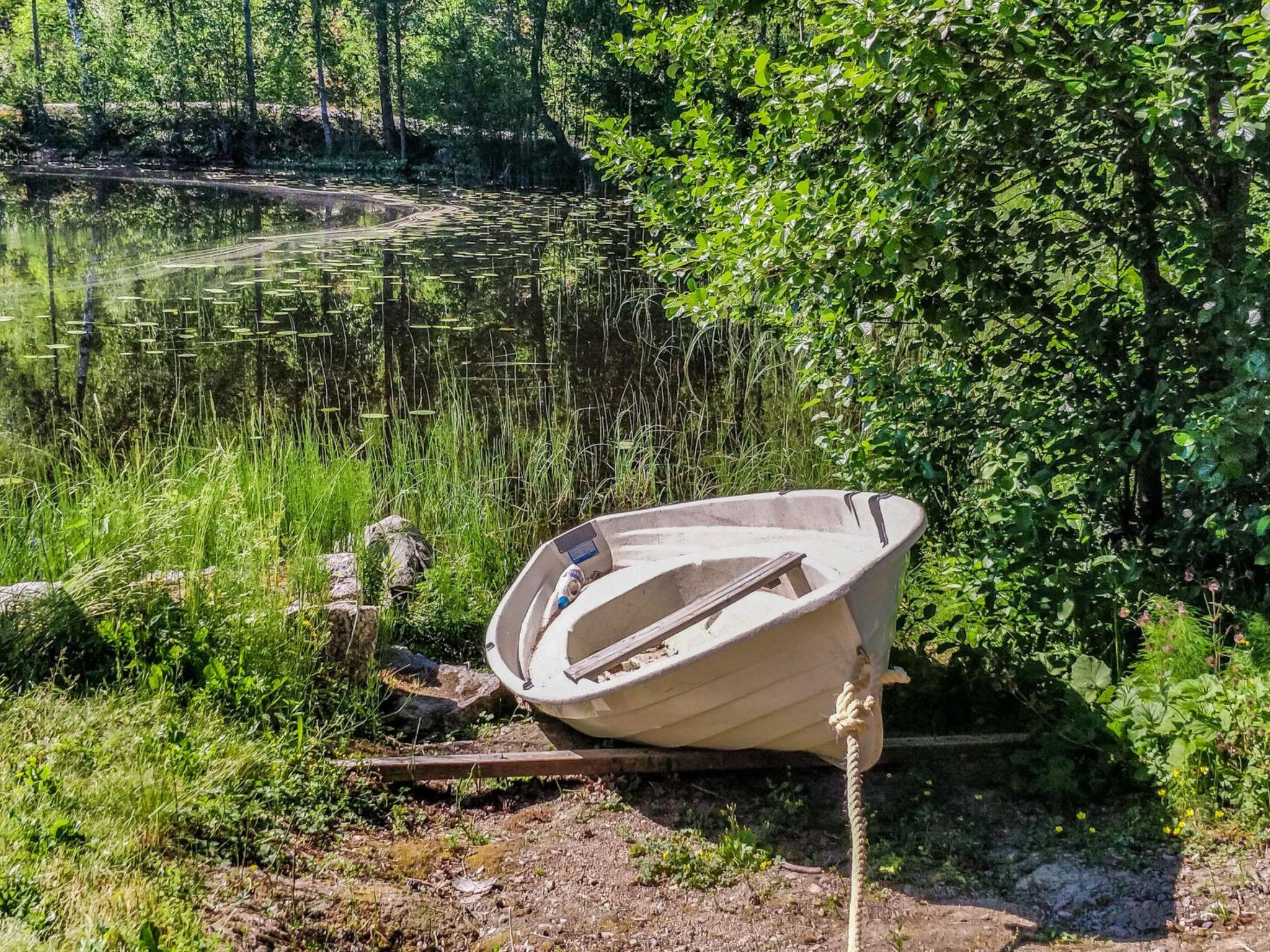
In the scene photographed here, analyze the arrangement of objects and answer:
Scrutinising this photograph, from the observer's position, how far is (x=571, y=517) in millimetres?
6121

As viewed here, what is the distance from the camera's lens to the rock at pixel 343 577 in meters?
4.39

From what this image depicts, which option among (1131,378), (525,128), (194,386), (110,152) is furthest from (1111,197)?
(110,152)

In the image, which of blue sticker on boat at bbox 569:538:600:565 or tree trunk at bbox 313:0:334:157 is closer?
blue sticker on boat at bbox 569:538:600:565

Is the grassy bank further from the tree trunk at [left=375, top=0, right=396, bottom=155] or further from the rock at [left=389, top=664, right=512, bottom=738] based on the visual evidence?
the tree trunk at [left=375, top=0, right=396, bottom=155]

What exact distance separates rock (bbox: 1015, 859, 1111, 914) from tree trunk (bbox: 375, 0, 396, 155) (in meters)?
30.0

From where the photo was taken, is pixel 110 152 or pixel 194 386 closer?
pixel 194 386

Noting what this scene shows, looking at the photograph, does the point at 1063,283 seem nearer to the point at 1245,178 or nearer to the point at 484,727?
the point at 1245,178

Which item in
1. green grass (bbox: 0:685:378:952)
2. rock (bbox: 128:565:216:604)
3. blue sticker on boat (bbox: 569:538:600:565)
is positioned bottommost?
green grass (bbox: 0:685:378:952)

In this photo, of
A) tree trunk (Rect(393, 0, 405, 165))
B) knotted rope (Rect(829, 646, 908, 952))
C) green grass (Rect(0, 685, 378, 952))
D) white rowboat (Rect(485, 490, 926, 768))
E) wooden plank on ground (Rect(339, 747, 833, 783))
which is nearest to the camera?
green grass (Rect(0, 685, 378, 952))

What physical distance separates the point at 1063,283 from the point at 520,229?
1390 centimetres

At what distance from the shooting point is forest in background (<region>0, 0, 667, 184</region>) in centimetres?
2723

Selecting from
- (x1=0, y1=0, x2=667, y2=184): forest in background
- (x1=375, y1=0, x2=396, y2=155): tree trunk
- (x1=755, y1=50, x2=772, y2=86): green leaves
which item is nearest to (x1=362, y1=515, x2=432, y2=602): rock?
(x1=755, y1=50, x2=772, y2=86): green leaves

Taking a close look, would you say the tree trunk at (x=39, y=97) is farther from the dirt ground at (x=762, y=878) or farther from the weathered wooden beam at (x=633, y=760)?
the dirt ground at (x=762, y=878)

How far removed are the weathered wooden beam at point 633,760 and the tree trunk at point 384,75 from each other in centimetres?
2885
